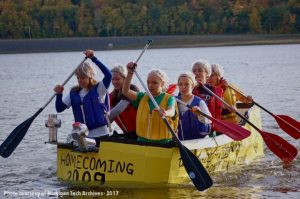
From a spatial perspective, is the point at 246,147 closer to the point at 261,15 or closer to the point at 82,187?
the point at 82,187

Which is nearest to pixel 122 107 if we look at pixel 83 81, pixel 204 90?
pixel 83 81

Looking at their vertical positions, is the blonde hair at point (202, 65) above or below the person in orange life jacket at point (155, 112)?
above

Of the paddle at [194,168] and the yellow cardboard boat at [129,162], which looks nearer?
the paddle at [194,168]

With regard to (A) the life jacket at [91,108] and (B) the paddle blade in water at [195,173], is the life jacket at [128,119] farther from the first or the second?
(B) the paddle blade in water at [195,173]

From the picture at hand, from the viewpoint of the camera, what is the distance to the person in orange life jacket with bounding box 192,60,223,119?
33.7ft

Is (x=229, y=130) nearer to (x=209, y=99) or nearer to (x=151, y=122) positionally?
(x=209, y=99)

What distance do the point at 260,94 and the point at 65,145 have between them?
591 inches

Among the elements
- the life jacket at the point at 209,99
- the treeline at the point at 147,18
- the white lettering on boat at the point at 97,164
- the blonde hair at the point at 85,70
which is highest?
the blonde hair at the point at 85,70

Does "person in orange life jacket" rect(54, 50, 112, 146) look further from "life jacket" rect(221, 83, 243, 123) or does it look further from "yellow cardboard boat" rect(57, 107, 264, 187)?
"life jacket" rect(221, 83, 243, 123)

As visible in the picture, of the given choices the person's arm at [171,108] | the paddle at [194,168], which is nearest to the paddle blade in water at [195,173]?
the paddle at [194,168]

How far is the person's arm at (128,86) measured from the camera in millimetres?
8844

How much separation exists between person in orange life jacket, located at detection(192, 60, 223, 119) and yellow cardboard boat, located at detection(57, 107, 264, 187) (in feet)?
3.20

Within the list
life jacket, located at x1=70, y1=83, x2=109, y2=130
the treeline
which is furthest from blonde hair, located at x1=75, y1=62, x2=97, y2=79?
the treeline

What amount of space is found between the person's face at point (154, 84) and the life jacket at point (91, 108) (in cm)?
74
